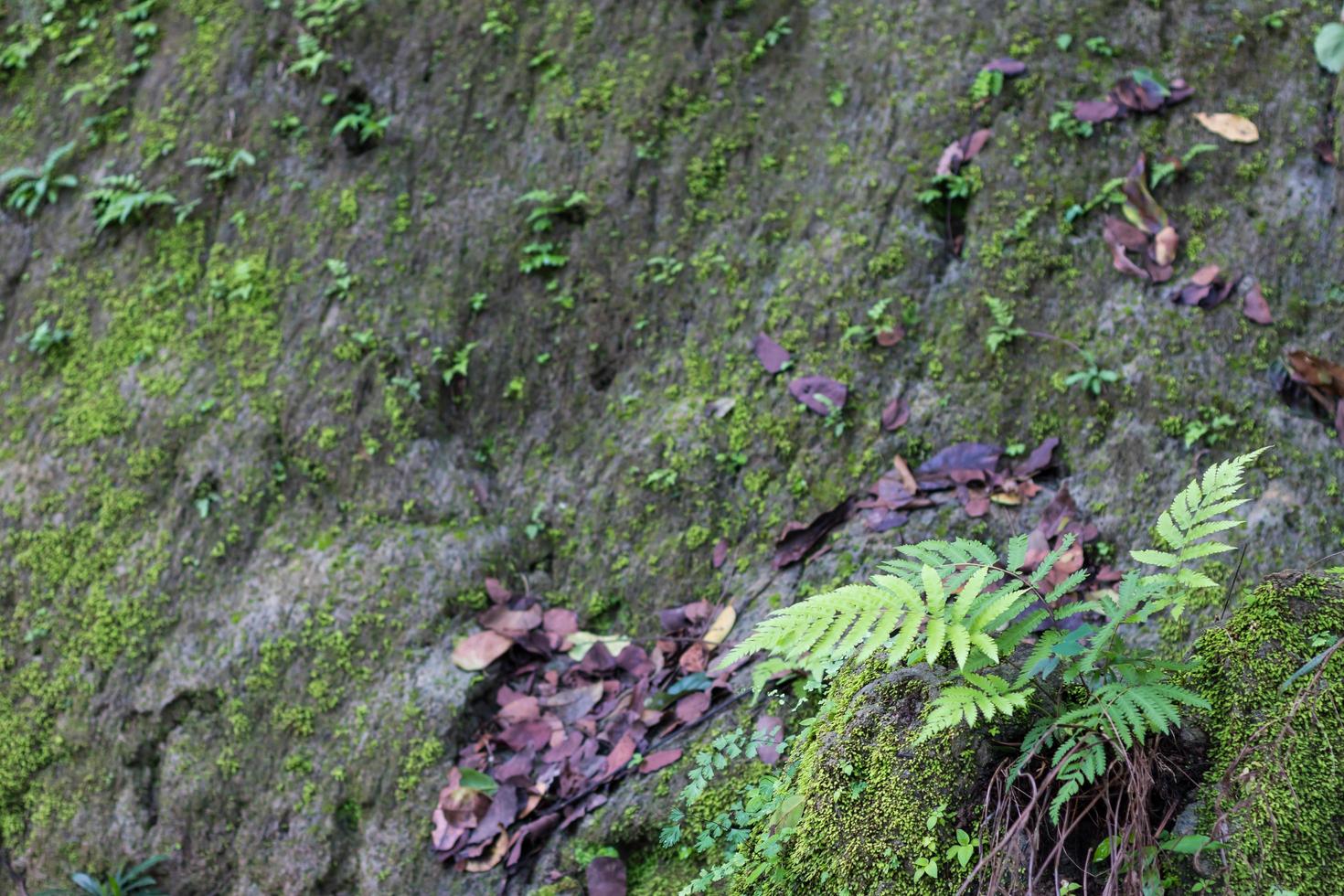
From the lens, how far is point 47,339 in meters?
5.60

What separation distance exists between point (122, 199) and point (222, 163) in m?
0.58

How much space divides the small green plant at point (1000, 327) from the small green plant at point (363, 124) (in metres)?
3.28

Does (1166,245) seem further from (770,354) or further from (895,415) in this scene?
(770,354)

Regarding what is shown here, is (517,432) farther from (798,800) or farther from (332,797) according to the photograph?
(798,800)

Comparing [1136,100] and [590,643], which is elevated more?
[1136,100]

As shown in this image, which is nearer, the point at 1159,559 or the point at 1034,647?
the point at 1159,559

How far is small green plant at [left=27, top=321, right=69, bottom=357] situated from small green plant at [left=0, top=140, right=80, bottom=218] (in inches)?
32.0

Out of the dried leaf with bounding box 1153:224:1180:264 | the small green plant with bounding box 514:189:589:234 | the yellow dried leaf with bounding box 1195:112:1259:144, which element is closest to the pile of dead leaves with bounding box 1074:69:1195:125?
the yellow dried leaf with bounding box 1195:112:1259:144

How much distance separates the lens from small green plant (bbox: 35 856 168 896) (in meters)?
4.44

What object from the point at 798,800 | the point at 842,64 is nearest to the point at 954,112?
the point at 842,64

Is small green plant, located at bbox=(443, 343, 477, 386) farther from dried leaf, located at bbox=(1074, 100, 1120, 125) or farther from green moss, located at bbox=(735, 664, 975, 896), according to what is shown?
dried leaf, located at bbox=(1074, 100, 1120, 125)

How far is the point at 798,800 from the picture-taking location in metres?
2.87

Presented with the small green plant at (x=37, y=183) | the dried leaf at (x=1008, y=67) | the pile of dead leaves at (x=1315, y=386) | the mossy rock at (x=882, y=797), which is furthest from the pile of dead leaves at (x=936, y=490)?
the small green plant at (x=37, y=183)

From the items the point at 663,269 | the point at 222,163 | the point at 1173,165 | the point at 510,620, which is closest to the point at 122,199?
the point at 222,163
